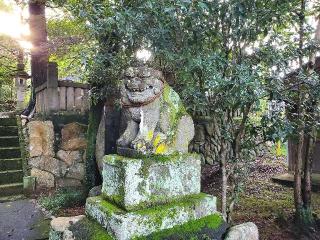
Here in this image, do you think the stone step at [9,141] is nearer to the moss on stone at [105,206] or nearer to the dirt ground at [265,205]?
the dirt ground at [265,205]

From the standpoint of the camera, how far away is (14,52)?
1302 centimetres

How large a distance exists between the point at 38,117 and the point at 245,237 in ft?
19.2

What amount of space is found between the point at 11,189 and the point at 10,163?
680 millimetres

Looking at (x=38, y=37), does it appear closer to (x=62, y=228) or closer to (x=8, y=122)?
(x=8, y=122)

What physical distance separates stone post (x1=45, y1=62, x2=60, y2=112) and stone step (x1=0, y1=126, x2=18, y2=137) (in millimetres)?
1280

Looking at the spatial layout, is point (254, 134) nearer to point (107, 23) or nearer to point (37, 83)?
point (107, 23)

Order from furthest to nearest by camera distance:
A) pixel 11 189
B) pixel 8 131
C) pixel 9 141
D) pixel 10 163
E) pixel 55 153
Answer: pixel 8 131
pixel 9 141
pixel 55 153
pixel 10 163
pixel 11 189

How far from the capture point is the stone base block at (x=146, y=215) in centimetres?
239

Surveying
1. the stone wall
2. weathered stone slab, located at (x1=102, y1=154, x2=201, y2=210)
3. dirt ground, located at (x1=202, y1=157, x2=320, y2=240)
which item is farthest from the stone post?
weathered stone slab, located at (x1=102, y1=154, x2=201, y2=210)

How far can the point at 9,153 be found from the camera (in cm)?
684

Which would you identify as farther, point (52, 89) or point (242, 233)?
point (52, 89)

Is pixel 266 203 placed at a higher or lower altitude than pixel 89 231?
lower

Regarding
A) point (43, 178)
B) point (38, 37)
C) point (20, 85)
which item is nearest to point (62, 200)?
point (43, 178)

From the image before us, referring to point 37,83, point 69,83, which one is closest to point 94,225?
point 69,83
